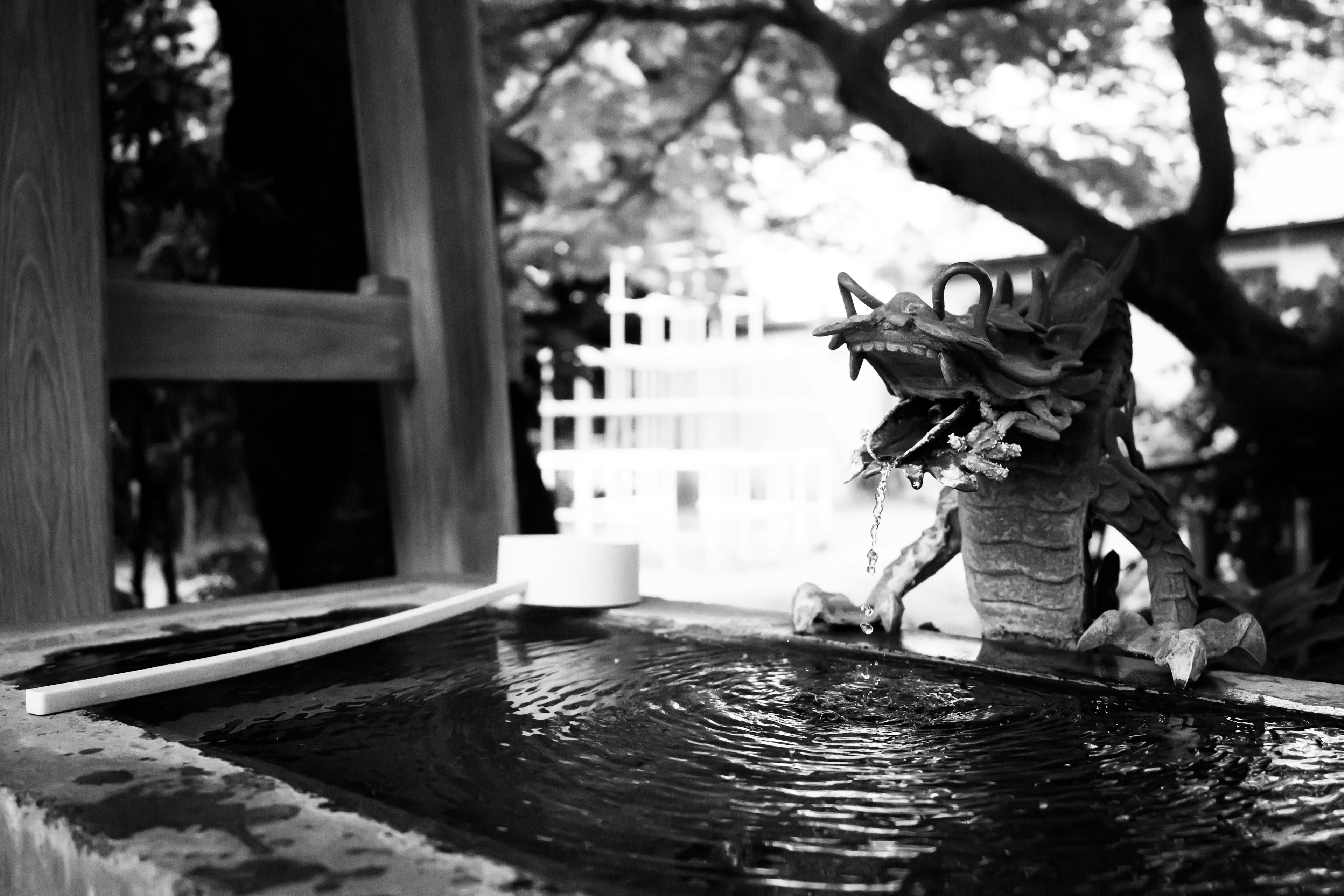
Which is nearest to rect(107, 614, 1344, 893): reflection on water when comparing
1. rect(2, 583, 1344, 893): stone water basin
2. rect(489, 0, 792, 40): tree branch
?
rect(2, 583, 1344, 893): stone water basin

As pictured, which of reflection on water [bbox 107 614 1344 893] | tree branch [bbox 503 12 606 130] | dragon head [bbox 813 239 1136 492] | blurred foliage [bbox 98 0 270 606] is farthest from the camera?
tree branch [bbox 503 12 606 130]

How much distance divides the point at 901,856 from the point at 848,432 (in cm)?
961

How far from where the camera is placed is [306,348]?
2.71 m

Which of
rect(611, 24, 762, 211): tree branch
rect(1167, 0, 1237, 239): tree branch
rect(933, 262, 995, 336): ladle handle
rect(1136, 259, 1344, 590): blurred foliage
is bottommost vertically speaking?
rect(1136, 259, 1344, 590): blurred foliage

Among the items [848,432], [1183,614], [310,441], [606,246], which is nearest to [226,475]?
[310,441]

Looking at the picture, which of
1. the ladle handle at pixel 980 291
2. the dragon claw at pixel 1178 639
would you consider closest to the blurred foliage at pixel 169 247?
the ladle handle at pixel 980 291

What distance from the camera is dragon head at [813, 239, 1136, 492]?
142 cm

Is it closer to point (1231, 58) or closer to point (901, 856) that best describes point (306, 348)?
point (901, 856)

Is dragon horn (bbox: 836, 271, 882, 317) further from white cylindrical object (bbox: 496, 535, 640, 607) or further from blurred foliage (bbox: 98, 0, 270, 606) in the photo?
blurred foliage (bbox: 98, 0, 270, 606)

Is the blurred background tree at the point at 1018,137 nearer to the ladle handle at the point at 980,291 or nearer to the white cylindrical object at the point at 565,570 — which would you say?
the white cylindrical object at the point at 565,570

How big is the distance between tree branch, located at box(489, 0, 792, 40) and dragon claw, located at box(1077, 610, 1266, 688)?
4.28 meters

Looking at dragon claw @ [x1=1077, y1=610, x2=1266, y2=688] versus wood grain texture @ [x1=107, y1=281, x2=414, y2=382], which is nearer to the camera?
dragon claw @ [x1=1077, y1=610, x2=1266, y2=688]

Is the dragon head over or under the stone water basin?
over

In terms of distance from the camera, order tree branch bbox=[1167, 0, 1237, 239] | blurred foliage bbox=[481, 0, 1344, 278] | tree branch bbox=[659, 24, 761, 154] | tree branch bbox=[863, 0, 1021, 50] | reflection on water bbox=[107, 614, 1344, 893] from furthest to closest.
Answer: tree branch bbox=[659, 24, 761, 154] → blurred foliage bbox=[481, 0, 1344, 278] → tree branch bbox=[863, 0, 1021, 50] → tree branch bbox=[1167, 0, 1237, 239] → reflection on water bbox=[107, 614, 1344, 893]
